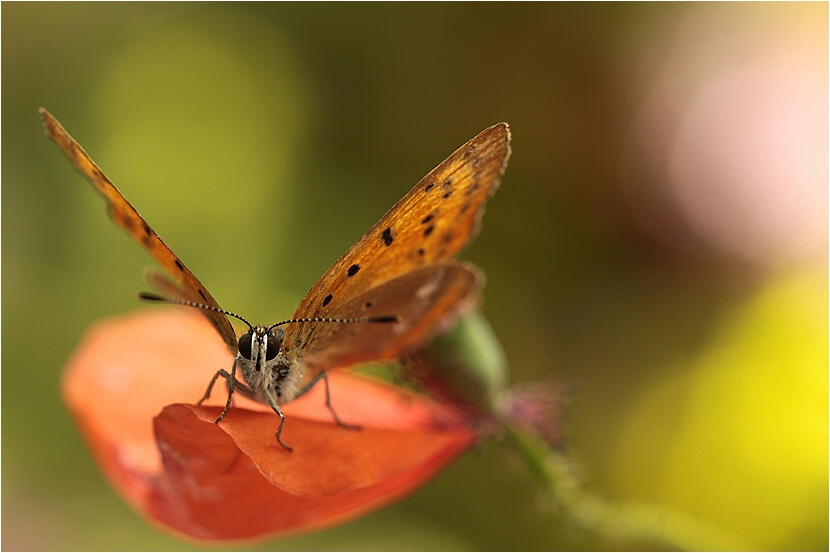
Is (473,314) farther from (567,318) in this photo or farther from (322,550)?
(567,318)

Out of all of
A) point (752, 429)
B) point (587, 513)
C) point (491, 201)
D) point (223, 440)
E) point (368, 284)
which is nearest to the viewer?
point (223, 440)

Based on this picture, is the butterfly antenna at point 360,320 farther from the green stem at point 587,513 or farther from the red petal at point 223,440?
the green stem at point 587,513

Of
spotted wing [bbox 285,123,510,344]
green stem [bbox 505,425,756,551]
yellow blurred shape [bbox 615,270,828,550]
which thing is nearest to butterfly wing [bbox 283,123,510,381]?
spotted wing [bbox 285,123,510,344]

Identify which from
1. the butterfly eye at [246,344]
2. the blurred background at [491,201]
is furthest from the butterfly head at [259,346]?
the blurred background at [491,201]

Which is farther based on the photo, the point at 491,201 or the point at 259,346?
the point at 491,201

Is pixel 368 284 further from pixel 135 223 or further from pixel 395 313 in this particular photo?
pixel 135 223

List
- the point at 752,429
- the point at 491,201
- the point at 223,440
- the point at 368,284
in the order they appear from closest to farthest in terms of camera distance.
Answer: the point at 223,440, the point at 368,284, the point at 752,429, the point at 491,201

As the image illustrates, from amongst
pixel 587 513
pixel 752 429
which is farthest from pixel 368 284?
pixel 752 429

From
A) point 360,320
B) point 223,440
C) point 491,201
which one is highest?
point 491,201
